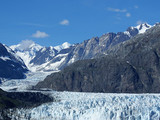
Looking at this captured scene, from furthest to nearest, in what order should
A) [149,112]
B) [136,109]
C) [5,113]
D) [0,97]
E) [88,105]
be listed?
[0,97] < [5,113] < [88,105] < [136,109] < [149,112]

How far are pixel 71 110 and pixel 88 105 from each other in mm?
8097

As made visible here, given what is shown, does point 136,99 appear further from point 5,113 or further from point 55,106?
point 5,113

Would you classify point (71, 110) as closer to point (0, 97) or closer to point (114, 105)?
point (114, 105)

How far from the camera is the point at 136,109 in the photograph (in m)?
126

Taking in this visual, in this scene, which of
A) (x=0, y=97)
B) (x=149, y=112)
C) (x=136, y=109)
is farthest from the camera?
(x=0, y=97)

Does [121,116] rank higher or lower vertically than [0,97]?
lower

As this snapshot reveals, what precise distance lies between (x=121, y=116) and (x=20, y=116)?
140ft

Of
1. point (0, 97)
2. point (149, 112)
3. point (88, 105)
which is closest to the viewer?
point (149, 112)

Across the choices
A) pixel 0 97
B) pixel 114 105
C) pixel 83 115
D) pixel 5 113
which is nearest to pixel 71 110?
pixel 83 115

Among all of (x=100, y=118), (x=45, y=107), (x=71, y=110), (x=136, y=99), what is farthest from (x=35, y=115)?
(x=136, y=99)

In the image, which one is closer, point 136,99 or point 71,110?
point 71,110

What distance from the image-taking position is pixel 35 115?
139m

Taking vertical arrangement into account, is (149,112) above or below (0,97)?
below

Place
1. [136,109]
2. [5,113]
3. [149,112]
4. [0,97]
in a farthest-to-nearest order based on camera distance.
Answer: [0,97] < [5,113] < [136,109] < [149,112]
